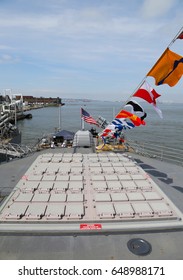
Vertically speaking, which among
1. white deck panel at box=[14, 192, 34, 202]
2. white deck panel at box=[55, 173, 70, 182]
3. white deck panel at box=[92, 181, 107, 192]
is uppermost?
white deck panel at box=[55, 173, 70, 182]

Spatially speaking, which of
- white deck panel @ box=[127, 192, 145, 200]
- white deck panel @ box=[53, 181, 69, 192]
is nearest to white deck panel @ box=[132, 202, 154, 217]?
white deck panel @ box=[127, 192, 145, 200]

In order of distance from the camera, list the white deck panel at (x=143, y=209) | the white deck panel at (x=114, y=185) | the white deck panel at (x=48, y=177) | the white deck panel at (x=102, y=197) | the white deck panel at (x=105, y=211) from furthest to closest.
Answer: the white deck panel at (x=48, y=177) → the white deck panel at (x=114, y=185) → the white deck panel at (x=102, y=197) → the white deck panel at (x=143, y=209) → the white deck panel at (x=105, y=211)

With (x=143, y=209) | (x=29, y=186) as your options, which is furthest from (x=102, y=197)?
(x=29, y=186)

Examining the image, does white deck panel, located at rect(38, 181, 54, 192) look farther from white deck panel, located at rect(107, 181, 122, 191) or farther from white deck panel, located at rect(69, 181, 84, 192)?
white deck panel, located at rect(107, 181, 122, 191)

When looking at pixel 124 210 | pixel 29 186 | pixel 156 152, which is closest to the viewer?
pixel 124 210

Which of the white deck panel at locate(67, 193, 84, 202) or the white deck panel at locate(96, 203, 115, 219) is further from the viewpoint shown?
the white deck panel at locate(67, 193, 84, 202)

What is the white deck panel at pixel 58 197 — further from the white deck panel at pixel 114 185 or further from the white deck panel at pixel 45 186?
the white deck panel at pixel 114 185

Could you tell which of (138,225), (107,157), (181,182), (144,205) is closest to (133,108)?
(107,157)

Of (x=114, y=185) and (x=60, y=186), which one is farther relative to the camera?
(x=114, y=185)

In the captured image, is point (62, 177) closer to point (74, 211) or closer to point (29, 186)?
point (29, 186)

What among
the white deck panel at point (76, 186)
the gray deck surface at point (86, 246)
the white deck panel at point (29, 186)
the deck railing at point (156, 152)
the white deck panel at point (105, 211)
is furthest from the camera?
the deck railing at point (156, 152)

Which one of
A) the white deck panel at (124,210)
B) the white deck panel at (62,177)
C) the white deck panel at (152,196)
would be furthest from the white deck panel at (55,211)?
the white deck panel at (152,196)

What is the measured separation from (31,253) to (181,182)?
21.2 ft

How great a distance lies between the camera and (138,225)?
5691mm
